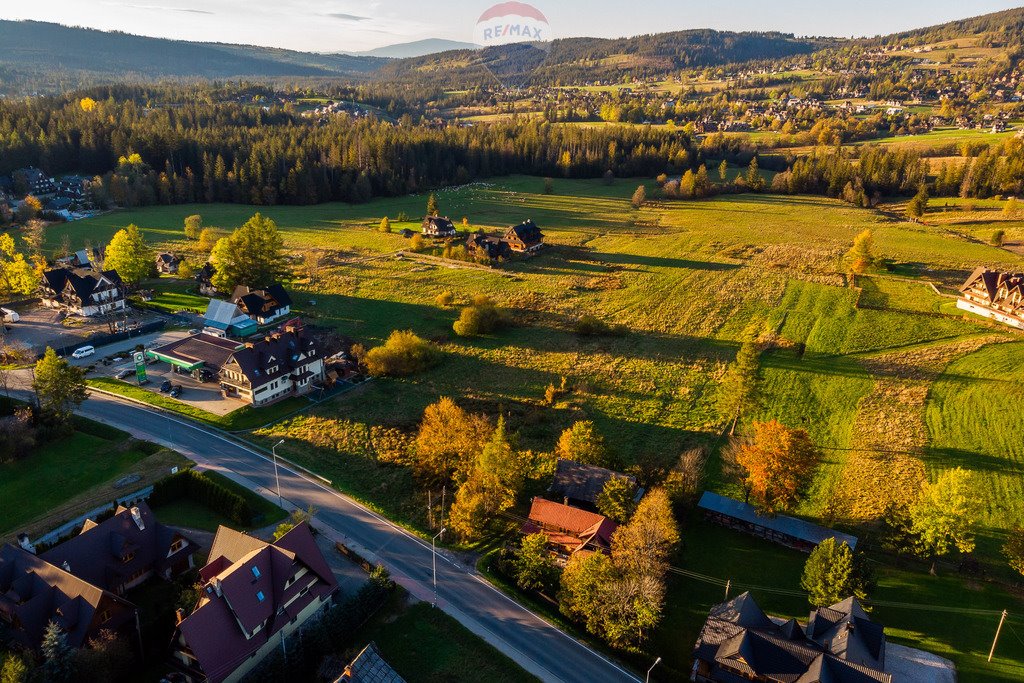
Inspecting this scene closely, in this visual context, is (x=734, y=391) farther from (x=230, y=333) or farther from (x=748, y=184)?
(x=748, y=184)

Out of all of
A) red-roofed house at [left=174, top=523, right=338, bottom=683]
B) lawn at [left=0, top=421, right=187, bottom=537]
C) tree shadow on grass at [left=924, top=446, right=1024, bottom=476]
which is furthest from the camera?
tree shadow on grass at [left=924, top=446, right=1024, bottom=476]

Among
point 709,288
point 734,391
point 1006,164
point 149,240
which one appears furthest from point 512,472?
point 1006,164

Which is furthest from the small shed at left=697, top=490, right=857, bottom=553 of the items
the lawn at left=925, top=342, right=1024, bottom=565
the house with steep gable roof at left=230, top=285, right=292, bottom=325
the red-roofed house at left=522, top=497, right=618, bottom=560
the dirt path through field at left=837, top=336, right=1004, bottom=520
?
the house with steep gable roof at left=230, top=285, right=292, bottom=325

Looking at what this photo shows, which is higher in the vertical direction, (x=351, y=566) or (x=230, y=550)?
(x=230, y=550)

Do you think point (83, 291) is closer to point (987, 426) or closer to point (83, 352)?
point (83, 352)

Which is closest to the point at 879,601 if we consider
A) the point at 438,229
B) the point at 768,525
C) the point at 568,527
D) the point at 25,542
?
the point at 768,525

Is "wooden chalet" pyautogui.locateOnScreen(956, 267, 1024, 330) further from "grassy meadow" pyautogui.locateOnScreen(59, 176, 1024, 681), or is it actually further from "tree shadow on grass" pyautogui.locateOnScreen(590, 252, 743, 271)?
"tree shadow on grass" pyautogui.locateOnScreen(590, 252, 743, 271)
